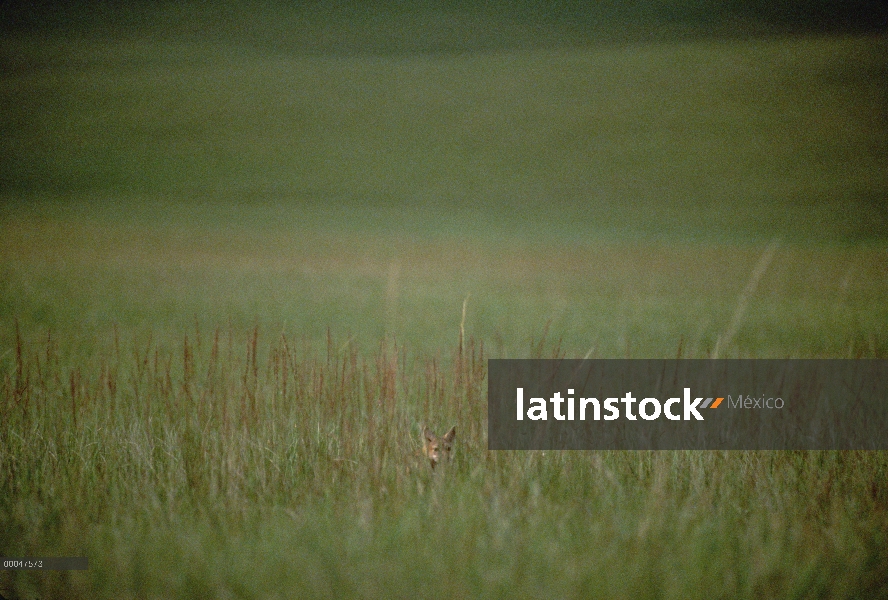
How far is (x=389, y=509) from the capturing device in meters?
2.08

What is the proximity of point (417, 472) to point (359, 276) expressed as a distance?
4.53 metres

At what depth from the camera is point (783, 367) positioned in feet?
9.92

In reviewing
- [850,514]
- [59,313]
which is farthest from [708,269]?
[59,313]

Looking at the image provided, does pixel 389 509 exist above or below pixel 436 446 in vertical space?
below

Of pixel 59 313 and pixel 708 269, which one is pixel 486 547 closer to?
pixel 59 313

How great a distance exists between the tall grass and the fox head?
0.20 feet

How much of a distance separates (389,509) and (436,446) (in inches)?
12.4

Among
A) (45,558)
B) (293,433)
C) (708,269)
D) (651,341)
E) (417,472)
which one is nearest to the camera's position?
(45,558)

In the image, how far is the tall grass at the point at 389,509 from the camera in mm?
1862

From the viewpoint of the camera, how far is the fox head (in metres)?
2.28

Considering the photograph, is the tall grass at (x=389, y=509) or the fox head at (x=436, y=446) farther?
the fox head at (x=436, y=446)

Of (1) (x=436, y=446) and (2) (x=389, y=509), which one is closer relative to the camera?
(2) (x=389, y=509)

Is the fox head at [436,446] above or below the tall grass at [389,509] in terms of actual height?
above

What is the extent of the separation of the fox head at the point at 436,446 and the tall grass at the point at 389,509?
2.4 inches
